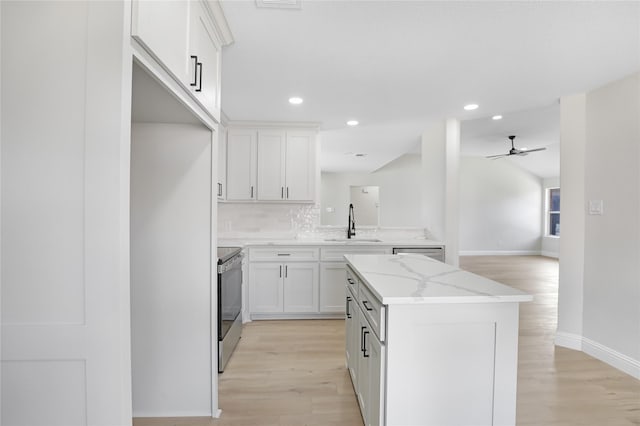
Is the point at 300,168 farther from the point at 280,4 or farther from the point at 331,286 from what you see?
the point at 280,4

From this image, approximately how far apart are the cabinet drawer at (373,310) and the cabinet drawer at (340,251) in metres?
1.89

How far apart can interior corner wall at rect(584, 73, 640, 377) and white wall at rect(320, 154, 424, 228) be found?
5.97 m

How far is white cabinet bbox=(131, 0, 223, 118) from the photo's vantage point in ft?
3.45

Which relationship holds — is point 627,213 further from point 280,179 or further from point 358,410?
point 280,179

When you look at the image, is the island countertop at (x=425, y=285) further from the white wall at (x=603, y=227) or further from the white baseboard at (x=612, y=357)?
the white baseboard at (x=612, y=357)

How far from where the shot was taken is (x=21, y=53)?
0.92 meters

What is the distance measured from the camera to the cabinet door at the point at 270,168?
13.4 ft

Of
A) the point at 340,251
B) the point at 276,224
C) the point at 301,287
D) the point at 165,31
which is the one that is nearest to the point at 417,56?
the point at 165,31

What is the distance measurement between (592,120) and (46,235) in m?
3.82

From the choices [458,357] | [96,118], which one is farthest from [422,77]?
[96,118]

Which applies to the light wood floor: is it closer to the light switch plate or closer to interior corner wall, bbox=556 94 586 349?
interior corner wall, bbox=556 94 586 349

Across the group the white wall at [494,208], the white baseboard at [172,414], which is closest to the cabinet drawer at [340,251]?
the white baseboard at [172,414]

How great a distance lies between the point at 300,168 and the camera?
13.5 ft

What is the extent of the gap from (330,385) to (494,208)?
334 inches
